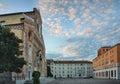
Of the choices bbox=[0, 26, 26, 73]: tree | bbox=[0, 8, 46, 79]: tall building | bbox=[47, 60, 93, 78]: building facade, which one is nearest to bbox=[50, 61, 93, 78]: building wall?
bbox=[47, 60, 93, 78]: building facade

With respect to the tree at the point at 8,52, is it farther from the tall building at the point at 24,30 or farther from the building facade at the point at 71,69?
the building facade at the point at 71,69

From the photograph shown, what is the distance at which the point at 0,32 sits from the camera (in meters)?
25.7

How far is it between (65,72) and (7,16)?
434 ft

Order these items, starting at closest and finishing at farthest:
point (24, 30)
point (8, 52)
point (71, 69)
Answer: point (8, 52)
point (24, 30)
point (71, 69)

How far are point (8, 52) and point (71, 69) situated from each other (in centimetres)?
15813

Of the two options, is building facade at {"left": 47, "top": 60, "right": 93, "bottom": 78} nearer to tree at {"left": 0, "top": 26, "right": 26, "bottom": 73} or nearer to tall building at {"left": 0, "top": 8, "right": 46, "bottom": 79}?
tall building at {"left": 0, "top": 8, "right": 46, "bottom": 79}

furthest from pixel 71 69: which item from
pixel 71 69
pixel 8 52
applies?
pixel 8 52

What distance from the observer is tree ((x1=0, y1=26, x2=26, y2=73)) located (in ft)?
80.2

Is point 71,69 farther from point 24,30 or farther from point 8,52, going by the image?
point 8,52

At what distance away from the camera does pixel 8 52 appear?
83.0 ft

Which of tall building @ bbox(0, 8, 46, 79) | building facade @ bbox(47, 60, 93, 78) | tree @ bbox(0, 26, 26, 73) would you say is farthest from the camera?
building facade @ bbox(47, 60, 93, 78)

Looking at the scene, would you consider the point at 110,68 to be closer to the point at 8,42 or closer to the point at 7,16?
the point at 7,16

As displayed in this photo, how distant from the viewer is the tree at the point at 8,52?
962 inches

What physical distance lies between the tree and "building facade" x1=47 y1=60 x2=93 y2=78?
153 m
